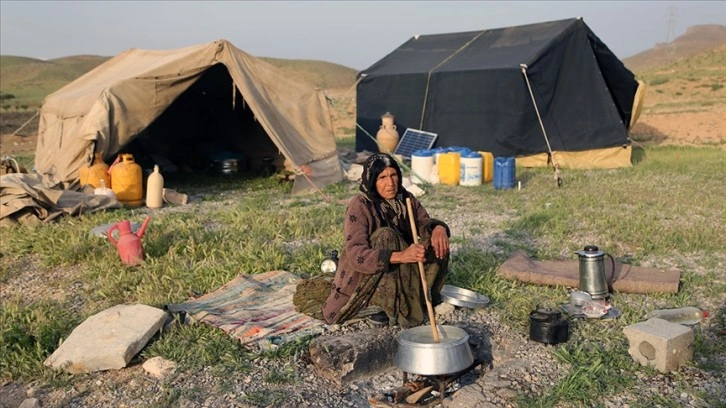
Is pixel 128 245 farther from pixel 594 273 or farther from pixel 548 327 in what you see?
pixel 594 273

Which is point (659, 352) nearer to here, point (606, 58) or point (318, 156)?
point (318, 156)

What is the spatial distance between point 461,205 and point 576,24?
15.6ft

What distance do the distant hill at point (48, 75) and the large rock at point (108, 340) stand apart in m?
29.5

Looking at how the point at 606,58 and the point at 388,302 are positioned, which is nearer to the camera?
the point at 388,302

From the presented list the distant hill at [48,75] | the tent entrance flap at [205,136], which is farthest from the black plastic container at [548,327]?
the distant hill at [48,75]

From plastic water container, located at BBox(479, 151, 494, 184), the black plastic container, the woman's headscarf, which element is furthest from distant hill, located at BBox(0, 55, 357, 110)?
the black plastic container

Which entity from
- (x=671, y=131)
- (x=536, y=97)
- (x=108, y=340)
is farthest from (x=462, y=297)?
(x=671, y=131)

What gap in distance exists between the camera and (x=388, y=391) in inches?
130

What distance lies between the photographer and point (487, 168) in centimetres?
959

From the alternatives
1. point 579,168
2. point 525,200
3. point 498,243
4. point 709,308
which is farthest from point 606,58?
point 709,308

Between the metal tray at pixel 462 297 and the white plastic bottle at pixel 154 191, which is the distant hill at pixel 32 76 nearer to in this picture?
the white plastic bottle at pixel 154 191

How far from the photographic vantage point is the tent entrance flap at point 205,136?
10.8 metres

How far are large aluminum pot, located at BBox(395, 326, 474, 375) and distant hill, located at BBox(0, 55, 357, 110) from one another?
30.9 meters

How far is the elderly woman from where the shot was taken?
11.9ft
